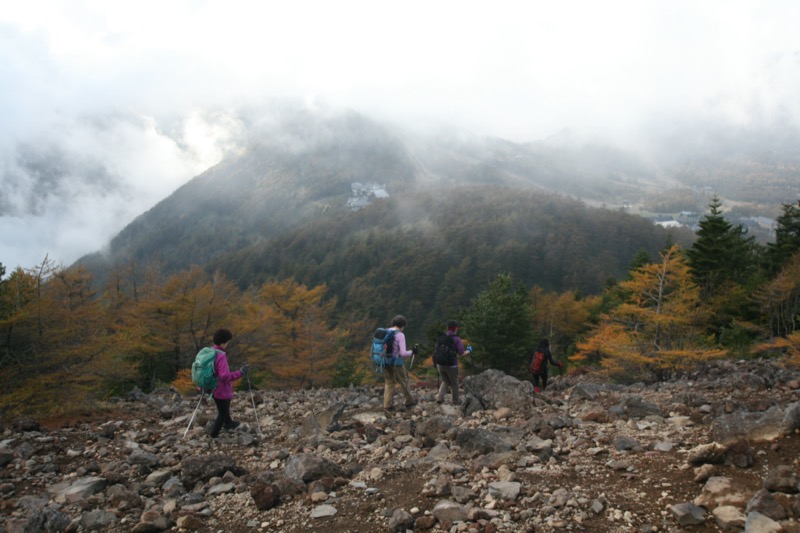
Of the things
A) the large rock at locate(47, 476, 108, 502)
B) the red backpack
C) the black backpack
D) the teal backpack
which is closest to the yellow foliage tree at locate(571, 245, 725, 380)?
the red backpack

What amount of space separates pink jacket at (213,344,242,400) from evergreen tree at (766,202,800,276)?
35.8 metres

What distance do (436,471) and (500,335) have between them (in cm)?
2573

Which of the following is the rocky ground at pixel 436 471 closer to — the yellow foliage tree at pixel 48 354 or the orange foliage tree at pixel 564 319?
the yellow foliage tree at pixel 48 354

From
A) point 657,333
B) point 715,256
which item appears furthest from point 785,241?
point 657,333

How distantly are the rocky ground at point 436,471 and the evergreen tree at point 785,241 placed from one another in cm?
2850

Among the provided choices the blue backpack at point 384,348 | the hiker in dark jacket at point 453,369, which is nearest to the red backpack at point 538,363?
the hiker in dark jacket at point 453,369

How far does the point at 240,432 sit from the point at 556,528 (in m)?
6.40

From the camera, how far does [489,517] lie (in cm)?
444

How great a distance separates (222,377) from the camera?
7824 millimetres

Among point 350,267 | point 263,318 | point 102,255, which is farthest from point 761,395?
point 102,255

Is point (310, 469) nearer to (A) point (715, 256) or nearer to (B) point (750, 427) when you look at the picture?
(B) point (750, 427)

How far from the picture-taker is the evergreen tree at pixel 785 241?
3078 centimetres

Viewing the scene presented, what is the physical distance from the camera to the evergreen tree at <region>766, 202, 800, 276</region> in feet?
101

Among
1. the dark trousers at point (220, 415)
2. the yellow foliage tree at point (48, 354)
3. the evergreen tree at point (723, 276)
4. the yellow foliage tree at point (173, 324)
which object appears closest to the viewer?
the dark trousers at point (220, 415)
